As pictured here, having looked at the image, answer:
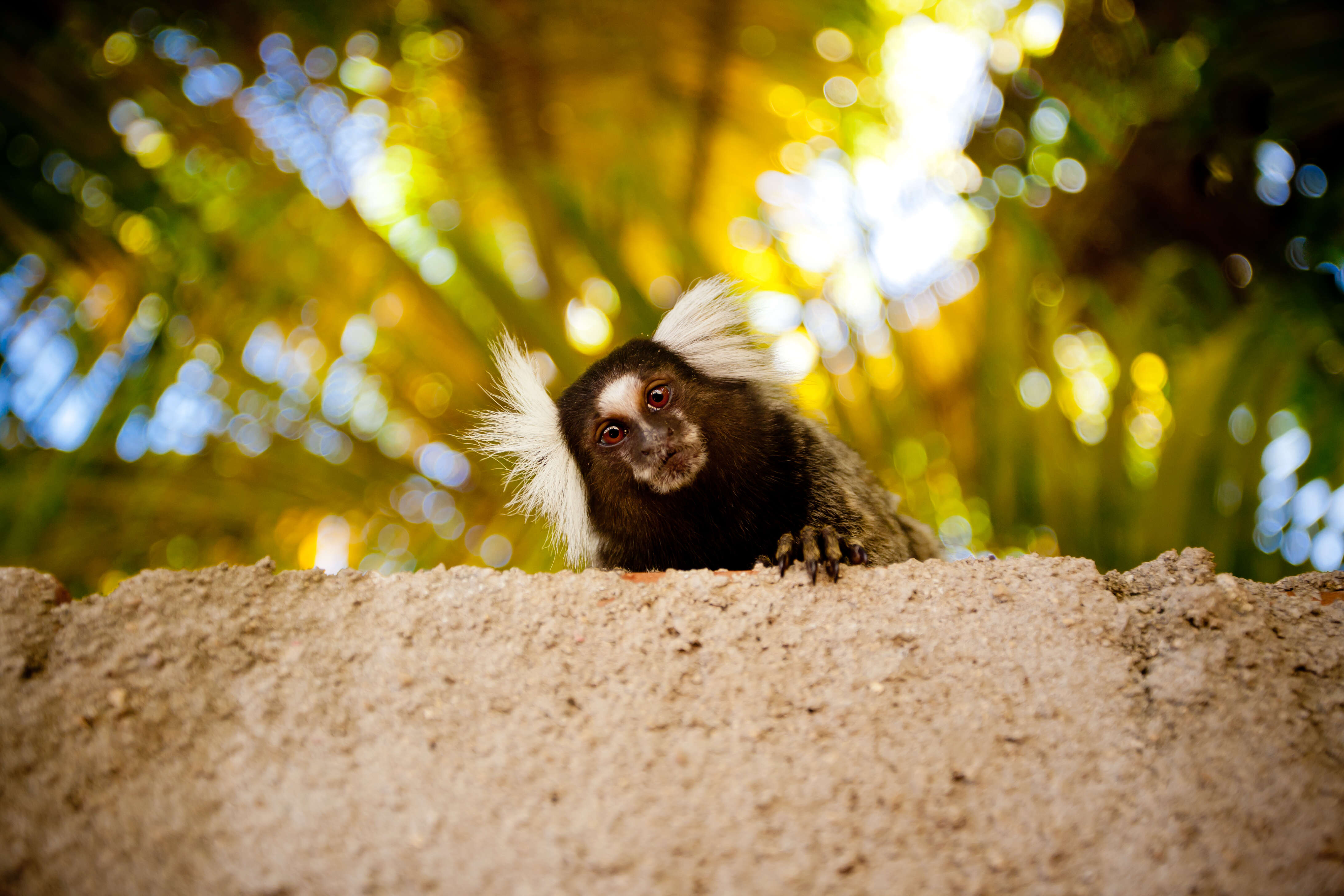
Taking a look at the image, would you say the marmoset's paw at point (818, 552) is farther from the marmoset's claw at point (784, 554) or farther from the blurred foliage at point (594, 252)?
the blurred foliage at point (594, 252)

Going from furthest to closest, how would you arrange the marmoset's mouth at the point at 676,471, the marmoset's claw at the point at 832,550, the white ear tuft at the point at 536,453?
the white ear tuft at the point at 536,453 < the marmoset's mouth at the point at 676,471 < the marmoset's claw at the point at 832,550

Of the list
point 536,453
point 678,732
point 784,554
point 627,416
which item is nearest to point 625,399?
point 627,416

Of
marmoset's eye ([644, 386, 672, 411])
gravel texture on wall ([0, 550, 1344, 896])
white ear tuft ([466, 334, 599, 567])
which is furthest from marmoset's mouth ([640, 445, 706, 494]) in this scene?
gravel texture on wall ([0, 550, 1344, 896])

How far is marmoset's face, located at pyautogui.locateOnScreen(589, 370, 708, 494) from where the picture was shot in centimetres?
214

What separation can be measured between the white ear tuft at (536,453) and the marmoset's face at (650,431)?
0.17m

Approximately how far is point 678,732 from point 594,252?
2.05 metres

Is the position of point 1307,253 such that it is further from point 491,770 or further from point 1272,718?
point 491,770

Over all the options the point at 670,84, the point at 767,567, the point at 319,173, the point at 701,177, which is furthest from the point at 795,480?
the point at 319,173

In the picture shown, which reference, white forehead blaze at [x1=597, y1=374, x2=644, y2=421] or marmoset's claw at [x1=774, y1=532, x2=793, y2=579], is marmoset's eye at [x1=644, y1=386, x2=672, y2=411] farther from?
marmoset's claw at [x1=774, y1=532, x2=793, y2=579]

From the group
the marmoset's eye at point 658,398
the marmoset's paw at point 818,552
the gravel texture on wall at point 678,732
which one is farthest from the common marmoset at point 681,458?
the gravel texture on wall at point 678,732

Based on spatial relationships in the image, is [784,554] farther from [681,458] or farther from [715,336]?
[715,336]

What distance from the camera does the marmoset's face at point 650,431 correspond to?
7.02 ft

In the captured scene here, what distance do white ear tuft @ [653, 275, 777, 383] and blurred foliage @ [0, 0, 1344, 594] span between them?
0.32 m

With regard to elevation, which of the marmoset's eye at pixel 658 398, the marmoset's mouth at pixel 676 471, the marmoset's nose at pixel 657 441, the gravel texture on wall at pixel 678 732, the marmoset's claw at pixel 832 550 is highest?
the marmoset's eye at pixel 658 398
